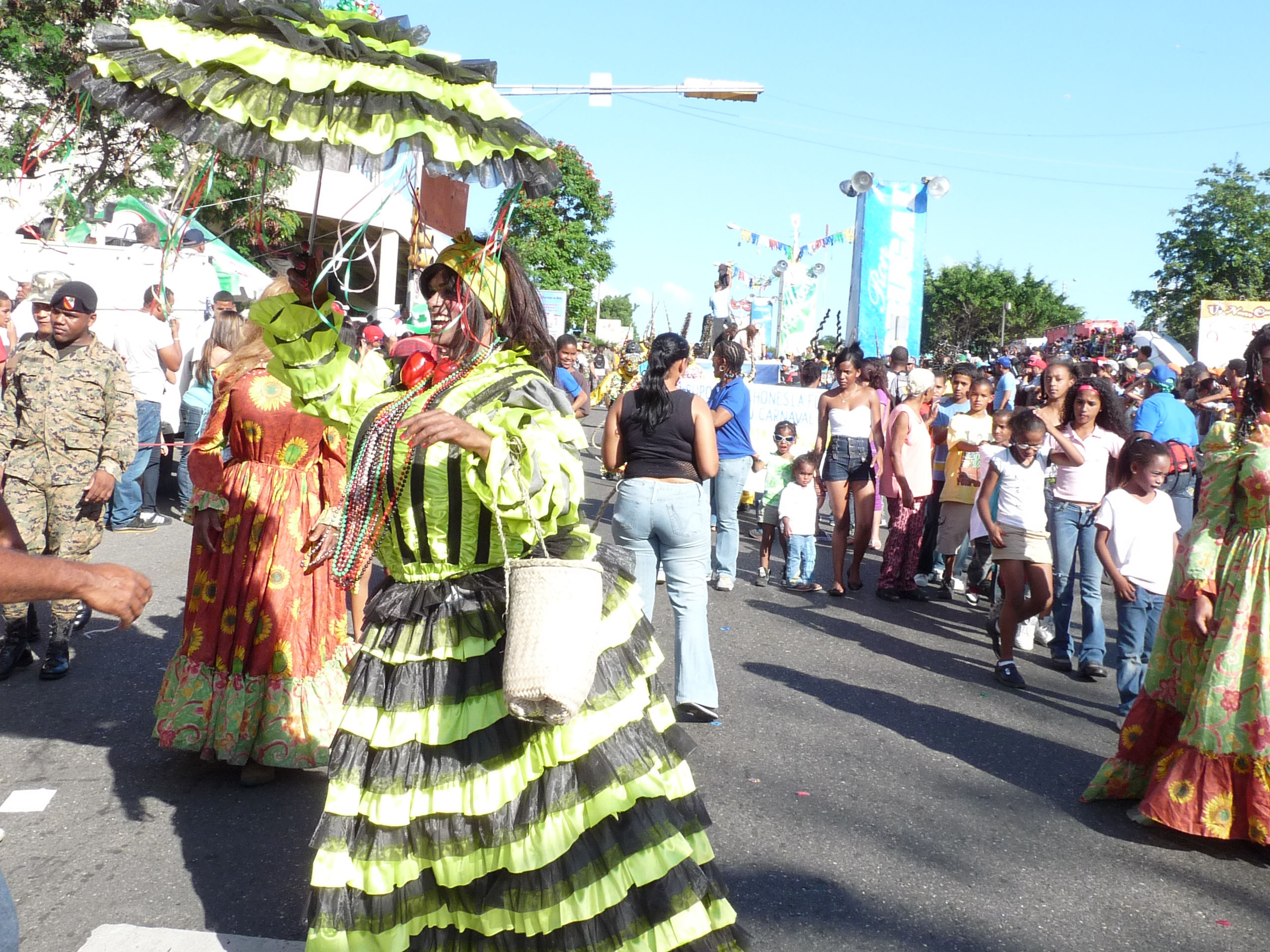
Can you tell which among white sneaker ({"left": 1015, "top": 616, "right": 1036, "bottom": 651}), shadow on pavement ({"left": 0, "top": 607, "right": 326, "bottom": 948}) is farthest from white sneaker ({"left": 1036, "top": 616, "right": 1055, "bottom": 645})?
shadow on pavement ({"left": 0, "top": 607, "right": 326, "bottom": 948})

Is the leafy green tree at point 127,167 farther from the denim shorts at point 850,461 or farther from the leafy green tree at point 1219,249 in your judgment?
the leafy green tree at point 1219,249

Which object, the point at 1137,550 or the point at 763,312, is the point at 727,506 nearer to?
the point at 1137,550

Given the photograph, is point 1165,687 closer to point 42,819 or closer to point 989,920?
point 989,920

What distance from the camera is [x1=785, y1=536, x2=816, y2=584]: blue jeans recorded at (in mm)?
8891

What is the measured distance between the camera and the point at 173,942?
3.10 metres

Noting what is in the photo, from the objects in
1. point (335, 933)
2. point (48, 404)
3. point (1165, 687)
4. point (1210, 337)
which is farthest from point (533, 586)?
point (1210, 337)

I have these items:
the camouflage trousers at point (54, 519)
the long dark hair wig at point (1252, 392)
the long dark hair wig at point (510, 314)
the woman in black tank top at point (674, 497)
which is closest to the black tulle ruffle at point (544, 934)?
the long dark hair wig at point (510, 314)

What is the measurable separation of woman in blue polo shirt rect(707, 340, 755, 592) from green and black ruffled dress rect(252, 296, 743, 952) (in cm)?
547

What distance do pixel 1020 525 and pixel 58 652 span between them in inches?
211

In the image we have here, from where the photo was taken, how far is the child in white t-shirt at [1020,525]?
20.9 ft

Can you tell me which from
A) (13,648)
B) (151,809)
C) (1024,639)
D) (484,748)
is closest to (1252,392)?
(484,748)

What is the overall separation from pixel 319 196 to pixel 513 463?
32.8 inches

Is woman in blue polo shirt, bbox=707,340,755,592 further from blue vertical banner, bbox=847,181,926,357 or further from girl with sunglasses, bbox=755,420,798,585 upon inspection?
blue vertical banner, bbox=847,181,926,357

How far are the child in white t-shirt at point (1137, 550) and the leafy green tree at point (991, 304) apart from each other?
6295cm
